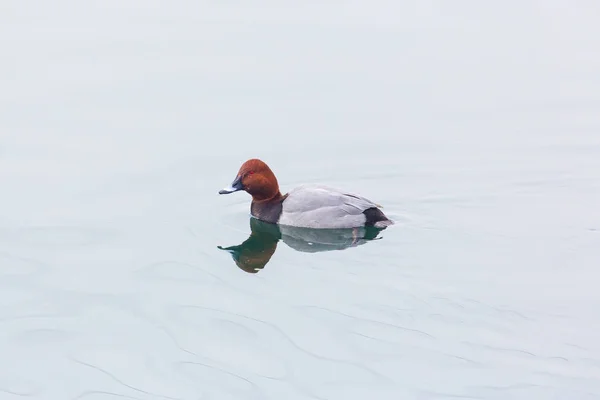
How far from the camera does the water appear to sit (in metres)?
6.80

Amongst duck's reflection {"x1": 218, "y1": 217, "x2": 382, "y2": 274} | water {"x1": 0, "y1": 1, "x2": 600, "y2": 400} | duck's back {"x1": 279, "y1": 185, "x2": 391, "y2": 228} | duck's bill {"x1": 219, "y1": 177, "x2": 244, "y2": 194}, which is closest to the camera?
water {"x1": 0, "y1": 1, "x2": 600, "y2": 400}

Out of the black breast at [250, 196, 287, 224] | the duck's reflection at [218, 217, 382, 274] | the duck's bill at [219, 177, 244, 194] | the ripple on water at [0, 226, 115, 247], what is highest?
the duck's bill at [219, 177, 244, 194]


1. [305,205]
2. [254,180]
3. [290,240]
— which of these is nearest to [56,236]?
[254,180]

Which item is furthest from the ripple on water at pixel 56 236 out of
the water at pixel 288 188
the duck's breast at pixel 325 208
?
the duck's breast at pixel 325 208

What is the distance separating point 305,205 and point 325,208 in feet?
0.66

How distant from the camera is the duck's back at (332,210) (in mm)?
9281

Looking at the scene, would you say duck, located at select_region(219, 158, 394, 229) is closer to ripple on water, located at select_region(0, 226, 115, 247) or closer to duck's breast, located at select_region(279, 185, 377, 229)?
duck's breast, located at select_region(279, 185, 377, 229)

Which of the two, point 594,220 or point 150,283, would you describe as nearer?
point 150,283

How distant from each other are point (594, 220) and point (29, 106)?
22.9 ft

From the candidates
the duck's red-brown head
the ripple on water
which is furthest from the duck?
the ripple on water

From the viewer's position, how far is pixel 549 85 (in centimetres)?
1315

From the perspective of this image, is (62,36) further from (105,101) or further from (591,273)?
(591,273)

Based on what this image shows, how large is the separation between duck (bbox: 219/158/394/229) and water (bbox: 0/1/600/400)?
275mm

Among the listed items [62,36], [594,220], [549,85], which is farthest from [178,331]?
[62,36]
